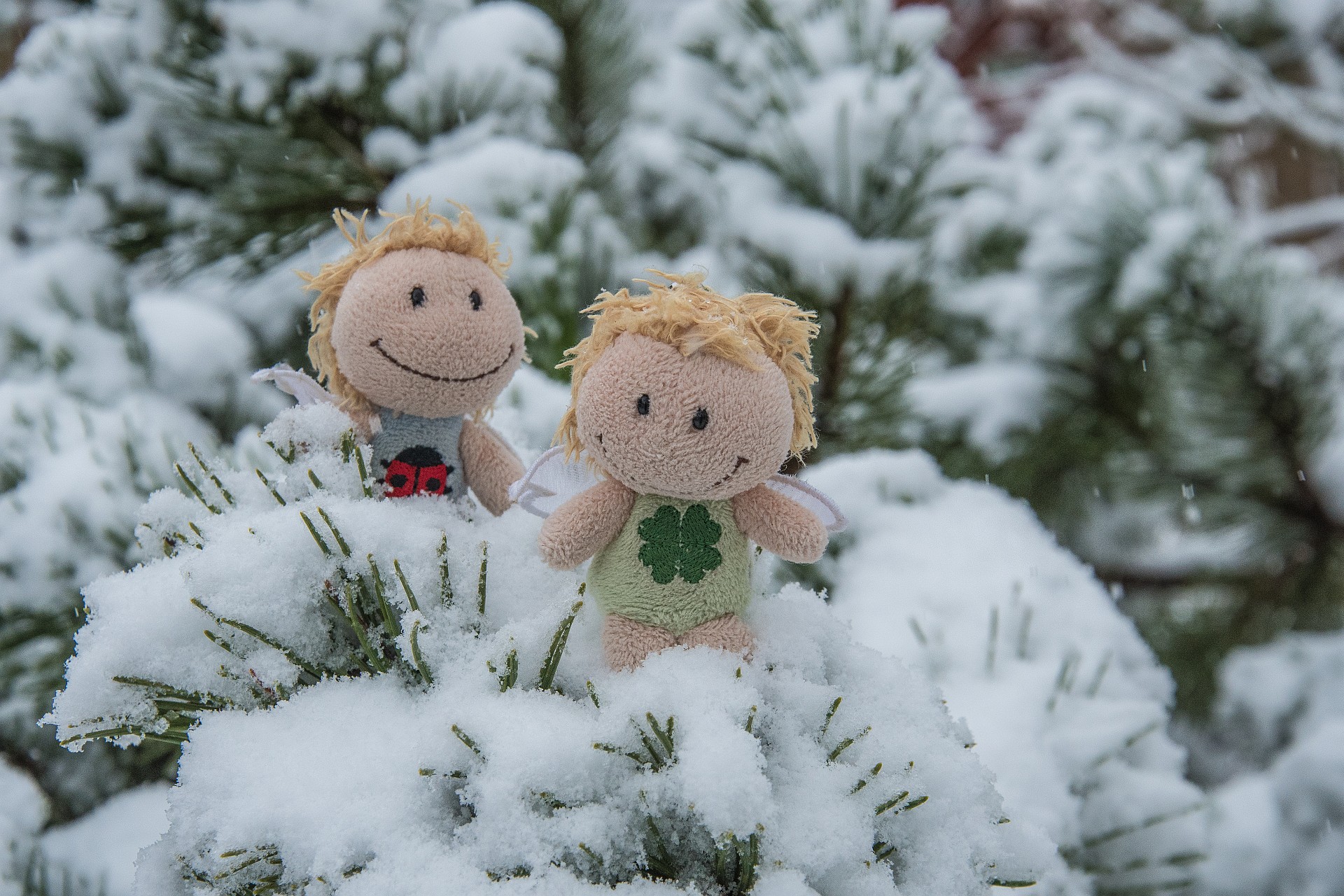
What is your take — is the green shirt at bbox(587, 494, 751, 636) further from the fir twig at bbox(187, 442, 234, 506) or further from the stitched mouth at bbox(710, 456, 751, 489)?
the fir twig at bbox(187, 442, 234, 506)

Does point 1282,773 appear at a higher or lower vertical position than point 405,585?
lower

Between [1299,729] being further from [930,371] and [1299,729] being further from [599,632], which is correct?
[599,632]

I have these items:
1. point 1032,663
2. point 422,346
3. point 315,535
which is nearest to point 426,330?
point 422,346

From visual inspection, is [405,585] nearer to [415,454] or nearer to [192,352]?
[415,454]

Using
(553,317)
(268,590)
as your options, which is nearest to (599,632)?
(268,590)

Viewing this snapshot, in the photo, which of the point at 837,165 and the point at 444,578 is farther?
the point at 837,165

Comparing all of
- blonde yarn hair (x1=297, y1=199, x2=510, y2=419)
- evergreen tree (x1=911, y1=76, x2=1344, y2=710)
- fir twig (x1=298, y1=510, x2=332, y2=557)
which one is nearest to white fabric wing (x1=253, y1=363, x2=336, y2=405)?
blonde yarn hair (x1=297, y1=199, x2=510, y2=419)
